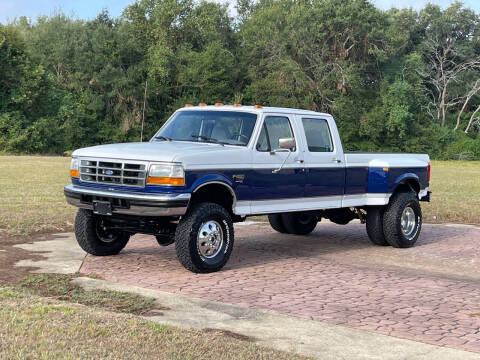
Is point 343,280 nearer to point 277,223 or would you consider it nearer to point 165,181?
point 165,181

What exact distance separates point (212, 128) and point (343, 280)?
2876 mm

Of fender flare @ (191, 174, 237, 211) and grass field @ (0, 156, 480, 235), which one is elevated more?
fender flare @ (191, 174, 237, 211)

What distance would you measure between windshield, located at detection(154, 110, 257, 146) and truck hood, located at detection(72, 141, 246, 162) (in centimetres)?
28

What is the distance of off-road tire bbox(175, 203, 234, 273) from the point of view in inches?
344

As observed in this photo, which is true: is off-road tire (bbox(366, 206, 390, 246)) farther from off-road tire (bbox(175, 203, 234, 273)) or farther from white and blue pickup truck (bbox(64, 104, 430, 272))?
Answer: off-road tire (bbox(175, 203, 234, 273))

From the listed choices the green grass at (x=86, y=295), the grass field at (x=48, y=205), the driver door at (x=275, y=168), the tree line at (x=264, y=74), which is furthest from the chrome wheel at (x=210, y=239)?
the tree line at (x=264, y=74)

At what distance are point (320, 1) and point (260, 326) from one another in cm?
6390

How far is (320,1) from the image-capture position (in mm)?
67312

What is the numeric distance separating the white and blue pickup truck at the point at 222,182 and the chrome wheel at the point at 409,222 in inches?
3.4

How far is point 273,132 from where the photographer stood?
1015 centimetres

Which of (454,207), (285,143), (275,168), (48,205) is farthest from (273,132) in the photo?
(454,207)

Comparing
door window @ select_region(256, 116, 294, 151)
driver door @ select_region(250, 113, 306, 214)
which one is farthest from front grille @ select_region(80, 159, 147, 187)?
door window @ select_region(256, 116, 294, 151)

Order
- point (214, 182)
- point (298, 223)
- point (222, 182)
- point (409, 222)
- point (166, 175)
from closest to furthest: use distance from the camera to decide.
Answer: point (166, 175), point (214, 182), point (222, 182), point (409, 222), point (298, 223)

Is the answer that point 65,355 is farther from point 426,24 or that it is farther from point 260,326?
point 426,24
